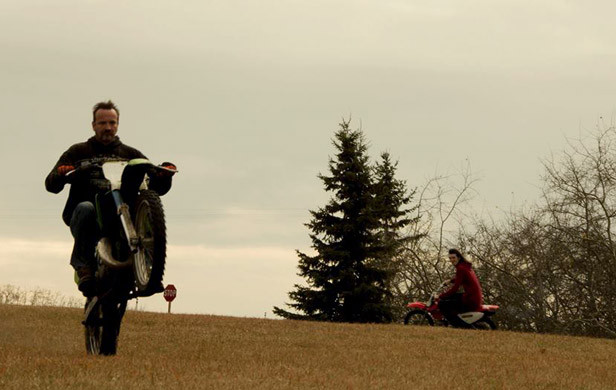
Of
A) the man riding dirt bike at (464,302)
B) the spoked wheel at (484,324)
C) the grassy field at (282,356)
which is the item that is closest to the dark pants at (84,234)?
the grassy field at (282,356)

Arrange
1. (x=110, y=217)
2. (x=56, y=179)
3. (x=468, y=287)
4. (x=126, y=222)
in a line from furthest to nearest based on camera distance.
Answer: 1. (x=468, y=287)
2. (x=56, y=179)
3. (x=110, y=217)
4. (x=126, y=222)

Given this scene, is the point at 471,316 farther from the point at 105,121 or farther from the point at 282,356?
the point at 105,121

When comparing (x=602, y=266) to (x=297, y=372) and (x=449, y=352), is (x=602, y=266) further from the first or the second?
(x=297, y=372)

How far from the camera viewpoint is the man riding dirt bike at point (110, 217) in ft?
30.8

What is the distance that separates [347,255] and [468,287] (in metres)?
15.2

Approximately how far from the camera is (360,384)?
9.48m

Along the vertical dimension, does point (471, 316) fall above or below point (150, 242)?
above

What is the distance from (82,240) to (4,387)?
8.27ft

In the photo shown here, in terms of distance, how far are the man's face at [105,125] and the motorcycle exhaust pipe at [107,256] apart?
47.5 inches

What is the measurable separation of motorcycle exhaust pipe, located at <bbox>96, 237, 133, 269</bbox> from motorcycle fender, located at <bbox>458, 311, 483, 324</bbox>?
41.9ft

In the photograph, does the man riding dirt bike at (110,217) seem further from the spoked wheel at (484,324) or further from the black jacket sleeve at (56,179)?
the spoked wheel at (484,324)

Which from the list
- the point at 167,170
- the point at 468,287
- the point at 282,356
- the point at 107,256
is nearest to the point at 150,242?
the point at 107,256

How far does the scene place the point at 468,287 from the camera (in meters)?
21.2

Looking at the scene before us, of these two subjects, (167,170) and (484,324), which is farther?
(484,324)
